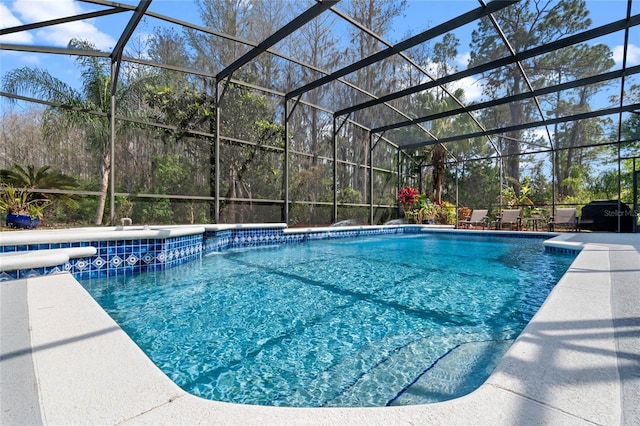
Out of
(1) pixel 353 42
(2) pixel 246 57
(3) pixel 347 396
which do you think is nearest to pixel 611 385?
(3) pixel 347 396

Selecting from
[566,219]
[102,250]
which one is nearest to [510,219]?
[566,219]

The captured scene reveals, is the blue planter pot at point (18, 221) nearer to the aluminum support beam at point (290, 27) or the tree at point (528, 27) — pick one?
the aluminum support beam at point (290, 27)

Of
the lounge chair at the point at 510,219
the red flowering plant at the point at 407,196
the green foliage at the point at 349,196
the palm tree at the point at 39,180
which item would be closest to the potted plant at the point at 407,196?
the red flowering plant at the point at 407,196

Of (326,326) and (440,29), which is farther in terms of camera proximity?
(440,29)

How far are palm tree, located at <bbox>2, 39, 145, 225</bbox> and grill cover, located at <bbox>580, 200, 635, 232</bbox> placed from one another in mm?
12760

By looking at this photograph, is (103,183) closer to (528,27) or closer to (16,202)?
(16,202)

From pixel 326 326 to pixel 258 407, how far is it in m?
1.41

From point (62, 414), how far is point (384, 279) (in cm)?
335

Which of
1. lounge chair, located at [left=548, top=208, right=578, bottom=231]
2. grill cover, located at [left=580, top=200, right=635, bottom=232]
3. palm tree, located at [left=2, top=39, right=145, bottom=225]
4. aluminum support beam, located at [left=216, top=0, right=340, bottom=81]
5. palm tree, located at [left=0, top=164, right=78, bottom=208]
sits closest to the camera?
aluminum support beam, located at [left=216, top=0, right=340, bottom=81]

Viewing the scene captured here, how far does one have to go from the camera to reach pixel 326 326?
2.35 meters

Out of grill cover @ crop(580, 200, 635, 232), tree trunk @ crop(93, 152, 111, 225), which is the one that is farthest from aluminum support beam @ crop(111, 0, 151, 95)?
grill cover @ crop(580, 200, 635, 232)

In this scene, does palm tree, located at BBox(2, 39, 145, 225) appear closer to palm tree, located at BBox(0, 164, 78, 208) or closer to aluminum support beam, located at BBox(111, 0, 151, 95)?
aluminum support beam, located at BBox(111, 0, 151, 95)

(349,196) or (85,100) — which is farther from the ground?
(85,100)

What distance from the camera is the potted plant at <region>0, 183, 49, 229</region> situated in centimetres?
468
